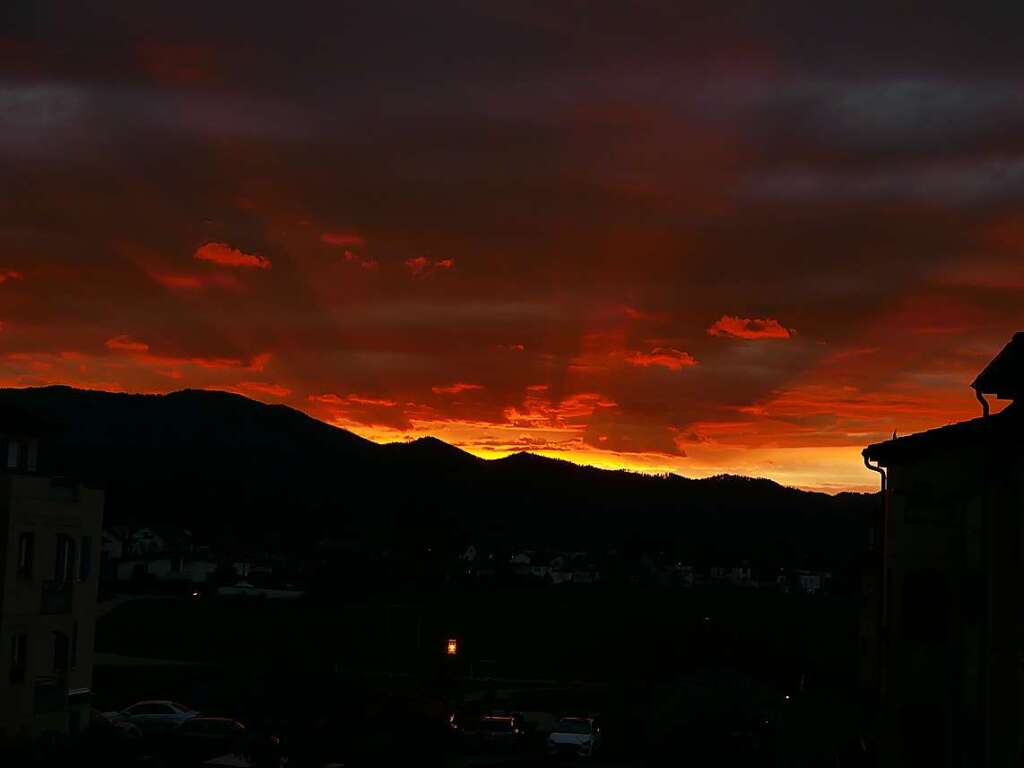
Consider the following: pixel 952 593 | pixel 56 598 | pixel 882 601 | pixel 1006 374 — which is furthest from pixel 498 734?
pixel 1006 374

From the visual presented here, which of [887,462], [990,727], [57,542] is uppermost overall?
[887,462]

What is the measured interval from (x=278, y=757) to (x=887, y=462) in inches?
866

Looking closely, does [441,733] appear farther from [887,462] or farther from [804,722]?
[887,462]

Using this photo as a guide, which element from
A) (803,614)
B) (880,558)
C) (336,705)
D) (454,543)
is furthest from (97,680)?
(454,543)

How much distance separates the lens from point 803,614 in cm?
12619

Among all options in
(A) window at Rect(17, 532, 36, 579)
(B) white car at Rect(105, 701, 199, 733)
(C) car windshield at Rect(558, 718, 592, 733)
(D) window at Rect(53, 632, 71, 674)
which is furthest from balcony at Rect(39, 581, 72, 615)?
(C) car windshield at Rect(558, 718, 592, 733)

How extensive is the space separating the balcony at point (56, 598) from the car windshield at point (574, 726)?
69.4 feet

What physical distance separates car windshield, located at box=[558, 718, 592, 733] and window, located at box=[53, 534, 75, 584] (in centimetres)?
2148

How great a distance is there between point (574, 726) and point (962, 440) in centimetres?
3009

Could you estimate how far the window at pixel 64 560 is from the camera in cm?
4488

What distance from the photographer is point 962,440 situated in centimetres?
2836

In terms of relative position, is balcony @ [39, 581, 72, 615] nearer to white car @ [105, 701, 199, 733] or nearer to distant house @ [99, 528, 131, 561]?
white car @ [105, 701, 199, 733]

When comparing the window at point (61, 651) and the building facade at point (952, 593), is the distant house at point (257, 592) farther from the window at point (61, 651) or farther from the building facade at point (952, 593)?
the building facade at point (952, 593)

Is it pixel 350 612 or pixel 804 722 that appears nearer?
pixel 804 722
